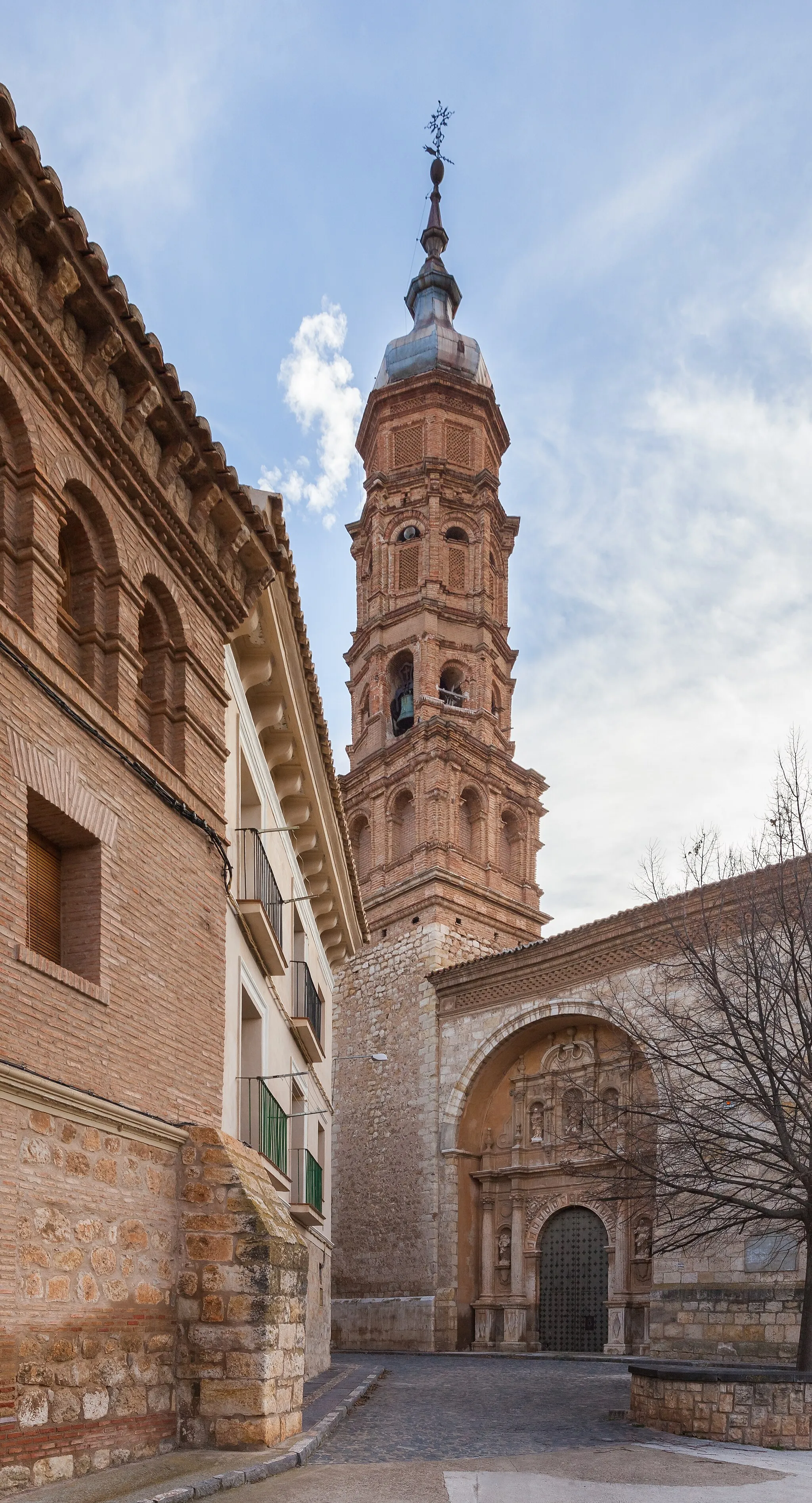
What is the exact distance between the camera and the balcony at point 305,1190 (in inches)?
535

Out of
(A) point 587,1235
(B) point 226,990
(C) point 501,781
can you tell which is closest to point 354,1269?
(A) point 587,1235

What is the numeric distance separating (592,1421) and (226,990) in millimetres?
5447

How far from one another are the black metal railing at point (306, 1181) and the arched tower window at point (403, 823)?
13.6 m

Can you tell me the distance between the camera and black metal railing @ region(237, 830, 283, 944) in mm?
10781

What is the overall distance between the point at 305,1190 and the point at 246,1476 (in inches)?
307

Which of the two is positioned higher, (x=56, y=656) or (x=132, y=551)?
(x=132, y=551)

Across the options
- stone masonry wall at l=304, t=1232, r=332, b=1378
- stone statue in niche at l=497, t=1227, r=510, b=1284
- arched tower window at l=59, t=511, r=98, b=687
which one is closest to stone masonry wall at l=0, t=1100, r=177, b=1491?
arched tower window at l=59, t=511, r=98, b=687

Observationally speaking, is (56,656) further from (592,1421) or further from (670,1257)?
(670,1257)

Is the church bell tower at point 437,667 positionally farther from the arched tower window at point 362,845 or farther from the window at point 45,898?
the window at point 45,898

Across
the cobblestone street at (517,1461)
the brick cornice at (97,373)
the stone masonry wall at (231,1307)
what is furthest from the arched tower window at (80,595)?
the cobblestone street at (517,1461)

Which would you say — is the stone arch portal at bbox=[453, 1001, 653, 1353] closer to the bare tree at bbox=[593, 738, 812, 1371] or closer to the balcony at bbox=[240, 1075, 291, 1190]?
the bare tree at bbox=[593, 738, 812, 1371]

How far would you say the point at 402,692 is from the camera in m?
32.8

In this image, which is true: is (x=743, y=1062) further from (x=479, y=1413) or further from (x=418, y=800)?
(x=418, y=800)

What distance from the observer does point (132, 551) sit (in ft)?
27.6
